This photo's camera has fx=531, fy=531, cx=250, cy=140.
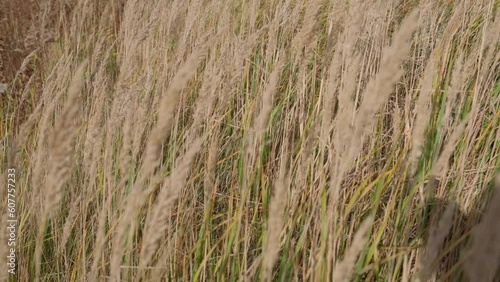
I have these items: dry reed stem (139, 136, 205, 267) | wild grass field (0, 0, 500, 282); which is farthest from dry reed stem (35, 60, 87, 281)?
dry reed stem (139, 136, 205, 267)

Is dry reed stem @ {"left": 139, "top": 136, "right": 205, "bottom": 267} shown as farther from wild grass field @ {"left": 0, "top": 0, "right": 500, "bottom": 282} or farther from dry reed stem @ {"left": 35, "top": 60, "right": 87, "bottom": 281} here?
dry reed stem @ {"left": 35, "top": 60, "right": 87, "bottom": 281}

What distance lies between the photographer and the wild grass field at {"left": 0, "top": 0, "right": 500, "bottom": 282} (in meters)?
0.87

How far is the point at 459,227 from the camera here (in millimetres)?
1395

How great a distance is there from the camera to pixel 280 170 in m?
1.09

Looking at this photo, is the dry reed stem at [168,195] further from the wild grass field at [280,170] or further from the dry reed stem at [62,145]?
the dry reed stem at [62,145]

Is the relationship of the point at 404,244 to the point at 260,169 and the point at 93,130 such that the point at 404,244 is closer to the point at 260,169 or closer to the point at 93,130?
the point at 260,169

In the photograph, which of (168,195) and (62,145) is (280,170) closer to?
(168,195)

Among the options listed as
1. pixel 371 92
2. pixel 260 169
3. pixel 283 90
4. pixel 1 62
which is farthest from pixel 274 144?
pixel 1 62

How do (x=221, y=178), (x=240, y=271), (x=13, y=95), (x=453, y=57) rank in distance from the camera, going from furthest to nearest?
(x=13, y=95) < (x=453, y=57) < (x=221, y=178) < (x=240, y=271)

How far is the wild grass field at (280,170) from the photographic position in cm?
87

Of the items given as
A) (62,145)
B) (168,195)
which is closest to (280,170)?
(168,195)

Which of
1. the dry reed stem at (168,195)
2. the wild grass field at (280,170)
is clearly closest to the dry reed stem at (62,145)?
the wild grass field at (280,170)

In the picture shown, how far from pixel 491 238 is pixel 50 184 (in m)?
0.67

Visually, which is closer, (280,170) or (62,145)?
(62,145)
